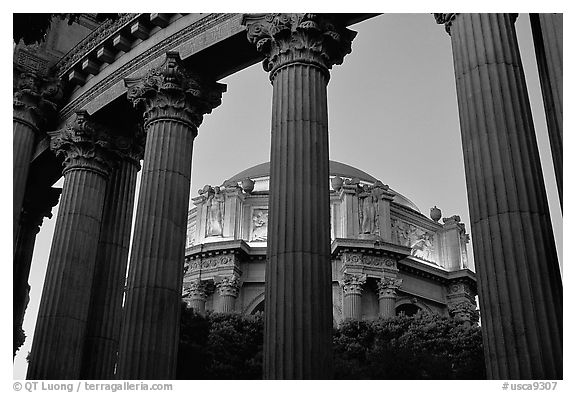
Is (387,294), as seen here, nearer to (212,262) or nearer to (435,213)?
(435,213)

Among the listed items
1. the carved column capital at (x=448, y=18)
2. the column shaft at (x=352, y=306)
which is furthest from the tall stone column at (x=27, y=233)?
the column shaft at (x=352, y=306)

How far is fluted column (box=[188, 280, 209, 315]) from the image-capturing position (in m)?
73.4

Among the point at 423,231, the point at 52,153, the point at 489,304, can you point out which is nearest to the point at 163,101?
the point at 52,153

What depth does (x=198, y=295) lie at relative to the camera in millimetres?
73812

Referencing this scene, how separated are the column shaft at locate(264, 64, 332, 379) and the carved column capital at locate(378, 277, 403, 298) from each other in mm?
51621

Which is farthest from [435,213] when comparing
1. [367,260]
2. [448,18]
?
[448,18]

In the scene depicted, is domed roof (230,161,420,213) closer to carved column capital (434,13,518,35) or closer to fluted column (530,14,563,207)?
carved column capital (434,13,518,35)

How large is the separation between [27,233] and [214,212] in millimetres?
37003

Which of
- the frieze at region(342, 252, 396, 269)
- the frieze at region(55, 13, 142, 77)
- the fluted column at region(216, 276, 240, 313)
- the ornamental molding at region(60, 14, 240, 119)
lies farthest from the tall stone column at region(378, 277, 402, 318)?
the frieze at region(55, 13, 142, 77)

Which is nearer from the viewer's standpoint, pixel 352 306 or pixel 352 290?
pixel 352 306

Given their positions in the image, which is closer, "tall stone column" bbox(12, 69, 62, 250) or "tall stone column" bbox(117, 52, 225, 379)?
"tall stone column" bbox(117, 52, 225, 379)

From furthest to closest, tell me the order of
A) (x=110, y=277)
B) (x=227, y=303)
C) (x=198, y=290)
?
(x=198, y=290)
(x=227, y=303)
(x=110, y=277)

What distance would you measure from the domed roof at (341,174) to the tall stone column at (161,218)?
58.8m

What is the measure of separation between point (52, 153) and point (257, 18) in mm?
18010
